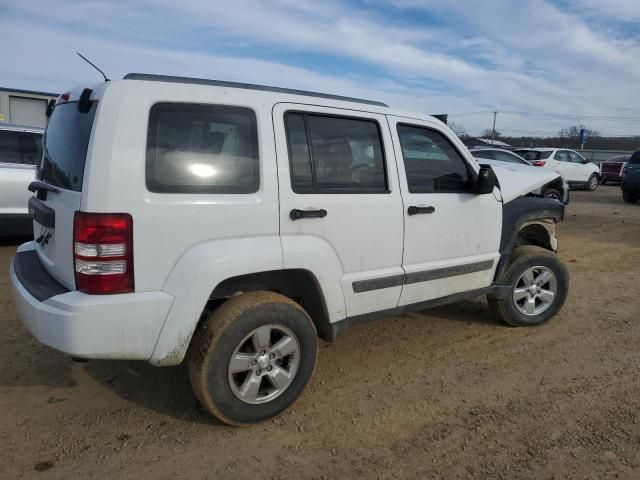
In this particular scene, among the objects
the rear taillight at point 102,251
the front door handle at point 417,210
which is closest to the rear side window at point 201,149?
the rear taillight at point 102,251

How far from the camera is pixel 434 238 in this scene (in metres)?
3.69

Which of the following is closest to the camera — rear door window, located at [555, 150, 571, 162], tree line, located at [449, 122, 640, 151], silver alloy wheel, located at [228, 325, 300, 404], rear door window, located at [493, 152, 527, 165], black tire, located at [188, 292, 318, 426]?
black tire, located at [188, 292, 318, 426]

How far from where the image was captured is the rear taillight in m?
2.45

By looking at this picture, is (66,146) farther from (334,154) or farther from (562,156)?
(562,156)

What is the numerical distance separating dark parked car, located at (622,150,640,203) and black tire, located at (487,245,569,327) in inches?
498

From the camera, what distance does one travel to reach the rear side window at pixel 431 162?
360 centimetres

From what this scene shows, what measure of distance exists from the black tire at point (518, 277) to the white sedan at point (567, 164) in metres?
13.3

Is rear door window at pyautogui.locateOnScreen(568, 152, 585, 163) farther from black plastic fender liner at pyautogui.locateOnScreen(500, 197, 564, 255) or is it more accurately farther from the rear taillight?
the rear taillight

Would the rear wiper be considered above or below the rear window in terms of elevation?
below

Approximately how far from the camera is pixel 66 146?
112 inches

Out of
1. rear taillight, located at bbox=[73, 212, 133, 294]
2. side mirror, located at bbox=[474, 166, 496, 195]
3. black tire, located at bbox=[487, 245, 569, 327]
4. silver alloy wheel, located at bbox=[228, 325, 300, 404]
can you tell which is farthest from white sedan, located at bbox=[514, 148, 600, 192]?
rear taillight, located at bbox=[73, 212, 133, 294]

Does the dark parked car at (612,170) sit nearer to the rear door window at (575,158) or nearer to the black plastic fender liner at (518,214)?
the rear door window at (575,158)

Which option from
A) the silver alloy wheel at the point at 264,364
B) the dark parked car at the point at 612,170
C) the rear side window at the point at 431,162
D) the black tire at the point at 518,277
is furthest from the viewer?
the dark parked car at the point at 612,170

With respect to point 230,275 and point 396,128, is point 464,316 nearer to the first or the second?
point 396,128
